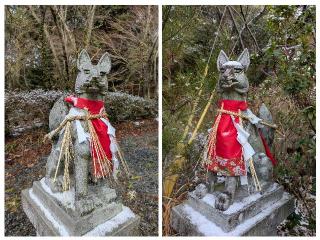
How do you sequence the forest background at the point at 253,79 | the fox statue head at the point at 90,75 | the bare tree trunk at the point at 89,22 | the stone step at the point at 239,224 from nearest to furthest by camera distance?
the fox statue head at the point at 90,75, the stone step at the point at 239,224, the forest background at the point at 253,79, the bare tree trunk at the point at 89,22

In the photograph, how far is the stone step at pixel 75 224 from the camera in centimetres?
148

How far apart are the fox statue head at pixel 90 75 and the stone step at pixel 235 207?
833 millimetres

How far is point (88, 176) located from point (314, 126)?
51.5 inches

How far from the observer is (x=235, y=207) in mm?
1570

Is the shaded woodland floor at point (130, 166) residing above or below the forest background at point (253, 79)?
below

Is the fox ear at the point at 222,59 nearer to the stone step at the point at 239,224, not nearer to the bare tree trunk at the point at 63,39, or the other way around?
the stone step at the point at 239,224

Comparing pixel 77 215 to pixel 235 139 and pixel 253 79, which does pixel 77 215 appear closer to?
pixel 235 139

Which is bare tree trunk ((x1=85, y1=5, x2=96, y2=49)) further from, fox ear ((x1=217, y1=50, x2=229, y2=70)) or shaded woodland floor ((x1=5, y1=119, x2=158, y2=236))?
fox ear ((x1=217, y1=50, x2=229, y2=70))

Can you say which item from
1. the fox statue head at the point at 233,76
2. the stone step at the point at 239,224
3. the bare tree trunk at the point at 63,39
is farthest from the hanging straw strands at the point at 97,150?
the bare tree trunk at the point at 63,39

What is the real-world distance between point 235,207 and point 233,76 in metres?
0.69

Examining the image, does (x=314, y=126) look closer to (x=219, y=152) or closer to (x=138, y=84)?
(x=219, y=152)

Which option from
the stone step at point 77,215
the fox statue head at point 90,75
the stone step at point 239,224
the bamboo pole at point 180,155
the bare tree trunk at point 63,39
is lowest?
the stone step at point 239,224

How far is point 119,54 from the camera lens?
7.36 feet

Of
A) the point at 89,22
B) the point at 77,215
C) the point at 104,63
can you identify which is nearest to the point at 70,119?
the point at 104,63
